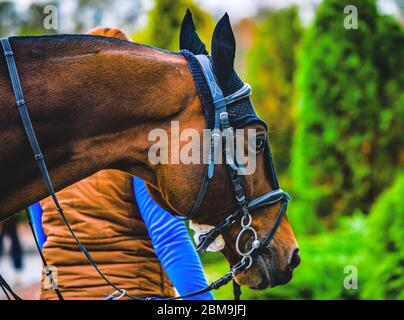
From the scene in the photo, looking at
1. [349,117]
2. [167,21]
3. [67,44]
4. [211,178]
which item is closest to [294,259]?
[211,178]

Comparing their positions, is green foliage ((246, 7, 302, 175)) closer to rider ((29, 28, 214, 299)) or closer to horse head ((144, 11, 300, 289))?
rider ((29, 28, 214, 299))

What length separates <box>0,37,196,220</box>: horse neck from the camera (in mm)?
1888

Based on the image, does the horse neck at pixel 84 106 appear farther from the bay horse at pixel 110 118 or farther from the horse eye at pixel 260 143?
the horse eye at pixel 260 143

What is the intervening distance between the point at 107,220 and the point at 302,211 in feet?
20.4

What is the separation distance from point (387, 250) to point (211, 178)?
3.08m

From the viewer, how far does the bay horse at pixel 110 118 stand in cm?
Result: 190

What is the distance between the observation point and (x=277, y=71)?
1245 cm

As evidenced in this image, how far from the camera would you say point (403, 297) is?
423 centimetres

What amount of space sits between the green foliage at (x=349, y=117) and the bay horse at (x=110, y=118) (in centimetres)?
608

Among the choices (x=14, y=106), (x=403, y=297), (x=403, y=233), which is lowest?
(x=403, y=297)

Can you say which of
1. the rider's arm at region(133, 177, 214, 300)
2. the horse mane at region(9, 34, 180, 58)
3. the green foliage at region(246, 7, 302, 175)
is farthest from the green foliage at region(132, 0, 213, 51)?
the horse mane at region(9, 34, 180, 58)

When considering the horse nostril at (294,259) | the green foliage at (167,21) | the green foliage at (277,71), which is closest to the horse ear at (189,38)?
the horse nostril at (294,259)
